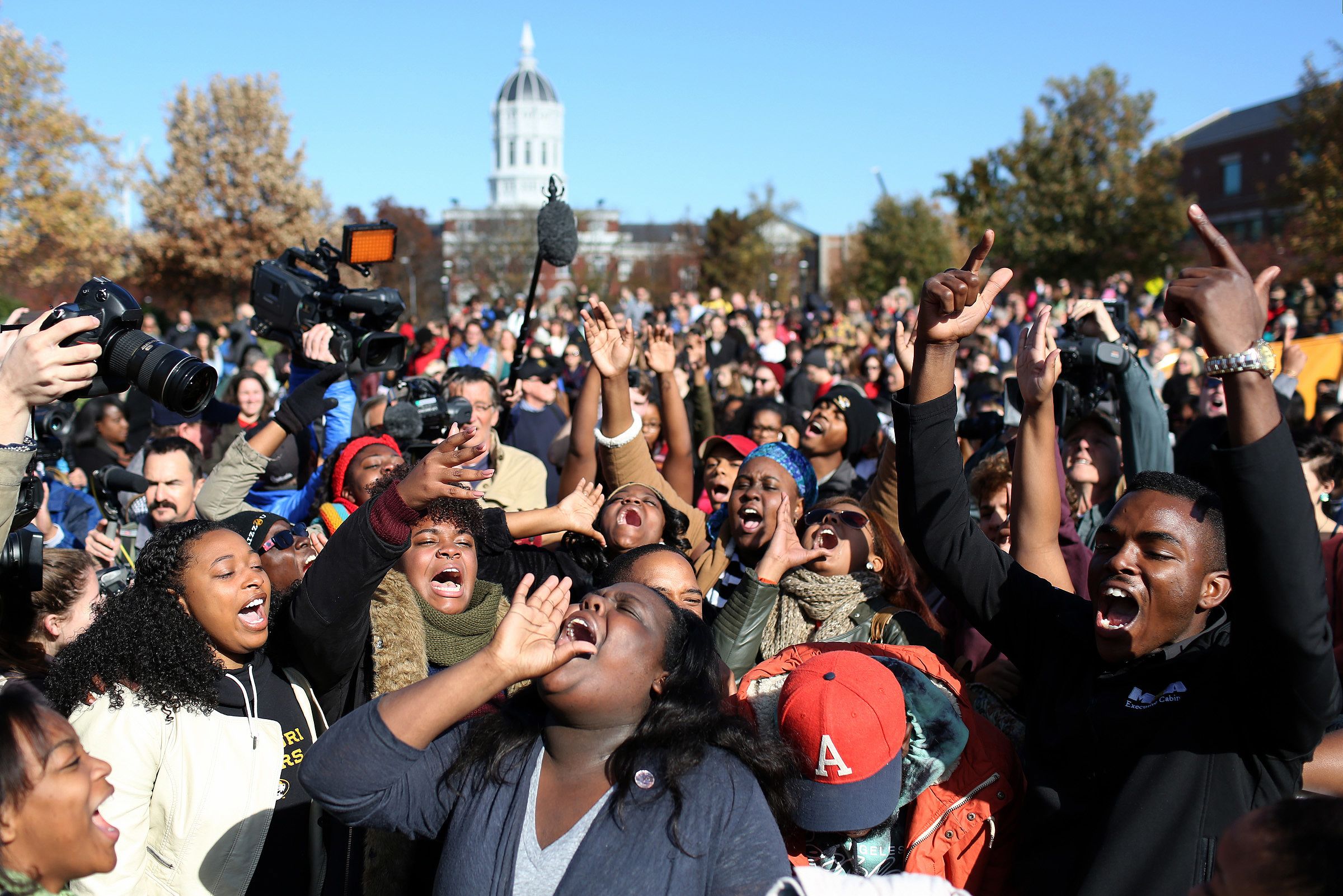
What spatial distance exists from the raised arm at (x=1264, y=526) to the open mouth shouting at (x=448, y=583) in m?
2.59

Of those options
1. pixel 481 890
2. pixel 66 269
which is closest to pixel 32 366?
pixel 481 890

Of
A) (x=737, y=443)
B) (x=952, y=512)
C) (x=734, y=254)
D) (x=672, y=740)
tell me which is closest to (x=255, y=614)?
(x=672, y=740)

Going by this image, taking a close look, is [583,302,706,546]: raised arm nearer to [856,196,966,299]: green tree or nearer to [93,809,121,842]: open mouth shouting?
[93,809,121,842]: open mouth shouting

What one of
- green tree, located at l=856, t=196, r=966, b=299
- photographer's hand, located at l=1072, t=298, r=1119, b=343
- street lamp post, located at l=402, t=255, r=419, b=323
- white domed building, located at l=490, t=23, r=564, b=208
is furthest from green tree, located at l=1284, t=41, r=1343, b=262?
white domed building, located at l=490, t=23, r=564, b=208

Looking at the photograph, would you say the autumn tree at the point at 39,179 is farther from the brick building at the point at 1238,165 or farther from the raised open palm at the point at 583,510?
the brick building at the point at 1238,165

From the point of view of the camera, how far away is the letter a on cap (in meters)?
2.49

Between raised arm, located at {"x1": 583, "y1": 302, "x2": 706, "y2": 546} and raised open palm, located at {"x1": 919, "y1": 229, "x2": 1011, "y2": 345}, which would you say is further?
raised arm, located at {"x1": 583, "y1": 302, "x2": 706, "y2": 546}

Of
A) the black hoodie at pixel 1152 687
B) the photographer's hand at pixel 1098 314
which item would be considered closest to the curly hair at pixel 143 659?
the black hoodie at pixel 1152 687

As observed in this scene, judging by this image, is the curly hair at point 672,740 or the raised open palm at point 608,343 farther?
the raised open palm at point 608,343

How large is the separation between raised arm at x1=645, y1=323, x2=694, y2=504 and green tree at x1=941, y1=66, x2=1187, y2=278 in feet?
98.5

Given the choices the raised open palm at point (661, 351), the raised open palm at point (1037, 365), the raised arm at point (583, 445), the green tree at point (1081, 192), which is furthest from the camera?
the green tree at point (1081, 192)

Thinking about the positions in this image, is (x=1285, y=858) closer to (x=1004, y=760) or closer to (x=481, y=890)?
(x=1004, y=760)

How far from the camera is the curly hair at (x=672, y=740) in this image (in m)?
2.35

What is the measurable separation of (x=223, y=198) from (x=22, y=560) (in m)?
36.0
